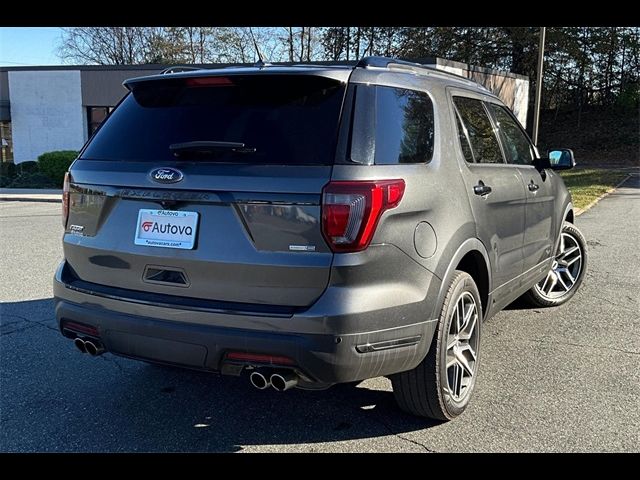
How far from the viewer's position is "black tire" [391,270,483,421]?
304 centimetres

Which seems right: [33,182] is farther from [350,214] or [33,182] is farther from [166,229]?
[350,214]

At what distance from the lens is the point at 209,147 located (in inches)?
109

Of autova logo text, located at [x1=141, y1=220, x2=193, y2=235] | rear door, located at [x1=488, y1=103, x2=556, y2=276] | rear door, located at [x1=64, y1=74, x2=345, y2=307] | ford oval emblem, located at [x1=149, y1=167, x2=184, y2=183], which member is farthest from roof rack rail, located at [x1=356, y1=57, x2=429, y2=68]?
rear door, located at [x1=488, y1=103, x2=556, y2=276]

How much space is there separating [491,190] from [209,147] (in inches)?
73.2

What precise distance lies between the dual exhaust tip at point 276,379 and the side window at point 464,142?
1727 millimetres

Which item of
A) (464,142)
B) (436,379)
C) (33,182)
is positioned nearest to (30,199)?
(33,182)

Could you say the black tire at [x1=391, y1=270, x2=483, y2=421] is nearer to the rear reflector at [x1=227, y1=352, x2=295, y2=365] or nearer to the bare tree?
the rear reflector at [x1=227, y1=352, x2=295, y2=365]

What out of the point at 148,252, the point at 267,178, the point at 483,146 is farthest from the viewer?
the point at 483,146

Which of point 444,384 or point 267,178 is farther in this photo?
point 444,384

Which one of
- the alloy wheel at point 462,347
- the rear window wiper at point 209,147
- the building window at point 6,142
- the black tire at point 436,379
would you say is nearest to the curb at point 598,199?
the alloy wheel at point 462,347
